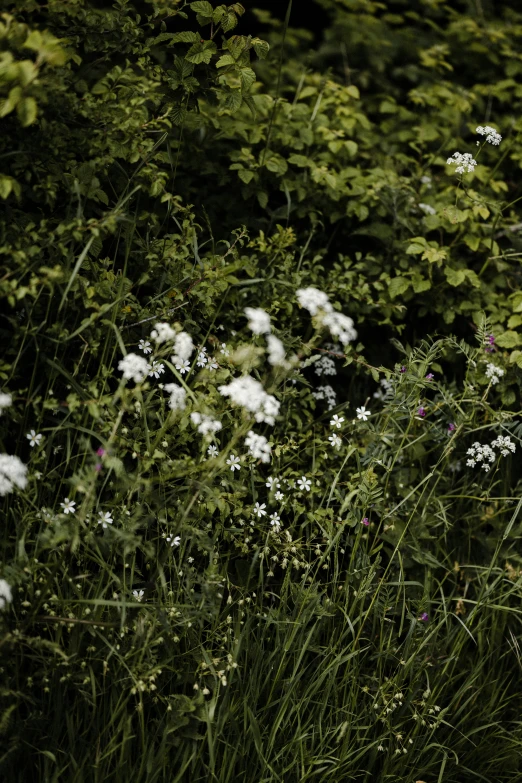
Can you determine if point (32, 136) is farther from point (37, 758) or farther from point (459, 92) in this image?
point (459, 92)

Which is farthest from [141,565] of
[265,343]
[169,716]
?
[265,343]

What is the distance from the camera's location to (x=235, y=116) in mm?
2977

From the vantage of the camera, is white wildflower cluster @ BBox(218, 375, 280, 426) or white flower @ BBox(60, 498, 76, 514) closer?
white wildflower cluster @ BBox(218, 375, 280, 426)

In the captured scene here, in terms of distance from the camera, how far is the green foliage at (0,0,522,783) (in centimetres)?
178

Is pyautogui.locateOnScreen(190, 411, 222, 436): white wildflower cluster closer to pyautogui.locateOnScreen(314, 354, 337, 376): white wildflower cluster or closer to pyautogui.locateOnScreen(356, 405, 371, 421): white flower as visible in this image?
pyautogui.locateOnScreen(356, 405, 371, 421): white flower

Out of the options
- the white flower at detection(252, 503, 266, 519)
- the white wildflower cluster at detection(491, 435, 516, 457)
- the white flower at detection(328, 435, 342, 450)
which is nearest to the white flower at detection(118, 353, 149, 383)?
the white flower at detection(252, 503, 266, 519)

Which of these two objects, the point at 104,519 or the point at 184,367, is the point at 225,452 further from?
the point at 184,367

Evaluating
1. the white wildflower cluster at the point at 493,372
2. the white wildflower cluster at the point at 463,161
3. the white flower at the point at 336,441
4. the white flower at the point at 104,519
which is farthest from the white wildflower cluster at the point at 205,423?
the white wildflower cluster at the point at 463,161

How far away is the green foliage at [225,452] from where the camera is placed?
1775 millimetres

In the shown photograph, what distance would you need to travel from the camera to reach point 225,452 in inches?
65.8

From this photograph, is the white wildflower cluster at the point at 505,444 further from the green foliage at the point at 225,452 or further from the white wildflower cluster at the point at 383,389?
the white wildflower cluster at the point at 383,389

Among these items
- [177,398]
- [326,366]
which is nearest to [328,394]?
[326,366]

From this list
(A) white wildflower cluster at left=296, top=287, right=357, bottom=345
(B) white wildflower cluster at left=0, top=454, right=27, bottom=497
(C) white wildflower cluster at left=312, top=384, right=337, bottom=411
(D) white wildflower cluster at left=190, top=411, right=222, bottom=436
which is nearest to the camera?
(B) white wildflower cluster at left=0, top=454, right=27, bottom=497

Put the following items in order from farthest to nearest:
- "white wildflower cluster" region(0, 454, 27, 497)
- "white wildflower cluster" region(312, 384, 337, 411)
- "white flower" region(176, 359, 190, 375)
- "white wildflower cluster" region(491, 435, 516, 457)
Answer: "white wildflower cluster" region(312, 384, 337, 411), "white wildflower cluster" region(491, 435, 516, 457), "white flower" region(176, 359, 190, 375), "white wildflower cluster" region(0, 454, 27, 497)
